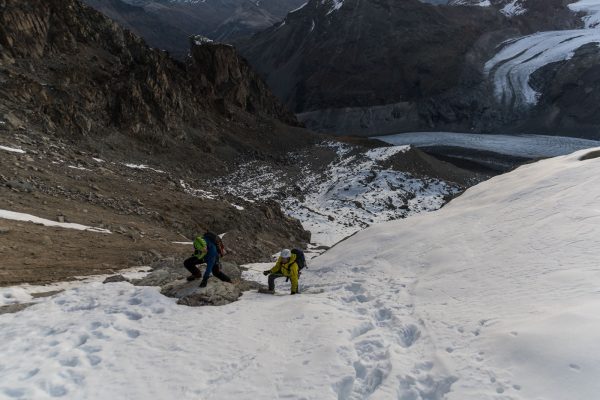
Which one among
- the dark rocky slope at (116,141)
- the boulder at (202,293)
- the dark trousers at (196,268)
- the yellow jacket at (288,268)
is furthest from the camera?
the dark rocky slope at (116,141)

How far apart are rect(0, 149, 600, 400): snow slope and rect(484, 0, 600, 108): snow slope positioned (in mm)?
98376

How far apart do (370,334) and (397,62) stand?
383 feet

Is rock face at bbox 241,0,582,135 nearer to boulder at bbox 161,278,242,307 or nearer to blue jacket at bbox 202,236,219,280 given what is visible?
blue jacket at bbox 202,236,219,280

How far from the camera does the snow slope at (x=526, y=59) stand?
9974 centimetres

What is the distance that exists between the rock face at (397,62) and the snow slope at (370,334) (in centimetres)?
9503

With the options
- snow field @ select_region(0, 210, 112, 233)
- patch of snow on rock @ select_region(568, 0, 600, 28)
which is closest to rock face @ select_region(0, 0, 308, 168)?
snow field @ select_region(0, 210, 112, 233)

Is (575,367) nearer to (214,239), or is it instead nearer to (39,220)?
(214,239)

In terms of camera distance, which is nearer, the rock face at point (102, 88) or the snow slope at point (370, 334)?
the snow slope at point (370, 334)

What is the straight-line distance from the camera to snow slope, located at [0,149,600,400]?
6055 millimetres

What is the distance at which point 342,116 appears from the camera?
357 ft

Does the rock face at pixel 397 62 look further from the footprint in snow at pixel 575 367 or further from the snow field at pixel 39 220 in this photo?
the footprint in snow at pixel 575 367

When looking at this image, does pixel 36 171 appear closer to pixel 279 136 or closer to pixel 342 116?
pixel 279 136

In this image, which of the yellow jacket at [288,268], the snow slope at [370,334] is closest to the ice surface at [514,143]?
the snow slope at [370,334]

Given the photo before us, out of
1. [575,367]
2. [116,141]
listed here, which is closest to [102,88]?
[116,141]
